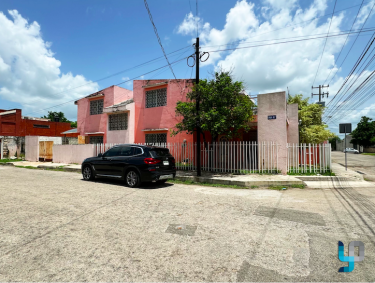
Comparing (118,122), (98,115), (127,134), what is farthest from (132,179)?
(98,115)

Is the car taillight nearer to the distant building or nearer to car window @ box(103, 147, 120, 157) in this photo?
car window @ box(103, 147, 120, 157)

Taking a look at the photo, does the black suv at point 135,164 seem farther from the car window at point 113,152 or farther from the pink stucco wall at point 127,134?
the pink stucco wall at point 127,134

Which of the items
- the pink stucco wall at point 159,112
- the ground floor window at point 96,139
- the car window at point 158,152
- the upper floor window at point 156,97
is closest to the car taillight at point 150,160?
the car window at point 158,152

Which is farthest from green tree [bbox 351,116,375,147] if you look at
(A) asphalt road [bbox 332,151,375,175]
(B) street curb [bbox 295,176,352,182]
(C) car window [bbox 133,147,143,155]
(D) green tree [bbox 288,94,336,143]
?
(C) car window [bbox 133,147,143,155]

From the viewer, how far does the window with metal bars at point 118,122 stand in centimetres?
1647

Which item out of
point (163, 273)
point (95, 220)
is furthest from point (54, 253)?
point (163, 273)

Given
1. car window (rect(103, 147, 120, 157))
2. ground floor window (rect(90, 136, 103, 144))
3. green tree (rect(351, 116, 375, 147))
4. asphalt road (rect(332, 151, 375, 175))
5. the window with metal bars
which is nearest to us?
car window (rect(103, 147, 120, 157))

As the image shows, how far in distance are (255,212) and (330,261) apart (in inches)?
88.8

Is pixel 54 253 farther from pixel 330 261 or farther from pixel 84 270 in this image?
pixel 330 261

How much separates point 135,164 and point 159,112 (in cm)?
775

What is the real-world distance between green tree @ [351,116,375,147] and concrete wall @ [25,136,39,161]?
5415cm

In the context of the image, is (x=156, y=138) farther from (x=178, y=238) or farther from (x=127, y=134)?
(x=178, y=238)

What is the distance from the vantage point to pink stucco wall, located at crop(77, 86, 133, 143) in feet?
58.4

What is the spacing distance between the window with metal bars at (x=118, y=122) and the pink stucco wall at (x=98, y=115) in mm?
489
